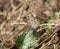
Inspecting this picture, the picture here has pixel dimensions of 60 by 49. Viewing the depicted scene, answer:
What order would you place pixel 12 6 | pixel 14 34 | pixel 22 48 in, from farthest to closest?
pixel 12 6 → pixel 14 34 → pixel 22 48

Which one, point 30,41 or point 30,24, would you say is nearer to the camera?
point 30,41

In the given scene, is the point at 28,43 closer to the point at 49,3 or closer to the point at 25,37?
the point at 25,37

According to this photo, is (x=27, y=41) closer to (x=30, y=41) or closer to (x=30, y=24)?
(x=30, y=41)

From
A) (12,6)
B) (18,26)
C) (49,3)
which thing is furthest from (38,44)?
(12,6)

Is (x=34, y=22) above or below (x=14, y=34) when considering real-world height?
above

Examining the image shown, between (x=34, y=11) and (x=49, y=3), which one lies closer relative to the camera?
(x=34, y=11)

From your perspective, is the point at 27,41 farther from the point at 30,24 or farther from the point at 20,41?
the point at 30,24

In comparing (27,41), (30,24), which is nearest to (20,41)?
(27,41)

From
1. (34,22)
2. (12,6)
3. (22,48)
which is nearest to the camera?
(22,48)
